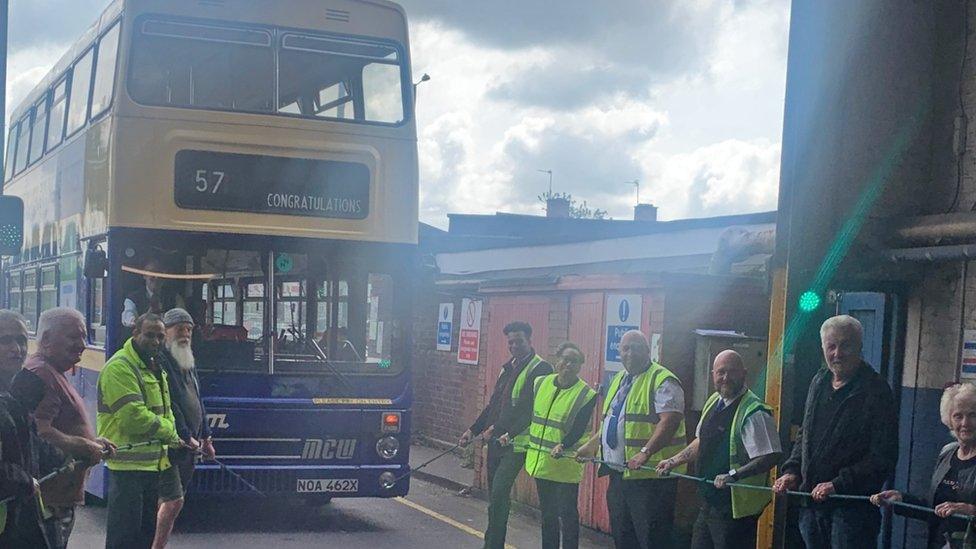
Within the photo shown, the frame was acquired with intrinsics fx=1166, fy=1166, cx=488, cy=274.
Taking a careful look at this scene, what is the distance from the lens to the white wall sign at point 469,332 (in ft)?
48.8

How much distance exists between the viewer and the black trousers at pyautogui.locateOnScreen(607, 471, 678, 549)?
7.39m

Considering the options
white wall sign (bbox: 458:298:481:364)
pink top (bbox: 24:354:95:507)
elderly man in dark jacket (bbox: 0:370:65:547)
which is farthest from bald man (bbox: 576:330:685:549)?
white wall sign (bbox: 458:298:481:364)

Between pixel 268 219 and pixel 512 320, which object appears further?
pixel 512 320

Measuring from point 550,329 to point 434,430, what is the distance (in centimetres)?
612

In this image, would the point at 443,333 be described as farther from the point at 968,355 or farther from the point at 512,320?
the point at 968,355

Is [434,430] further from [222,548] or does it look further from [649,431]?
[649,431]

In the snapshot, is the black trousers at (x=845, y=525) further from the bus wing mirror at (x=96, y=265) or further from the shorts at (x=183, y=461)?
the bus wing mirror at (x=96, y=265)

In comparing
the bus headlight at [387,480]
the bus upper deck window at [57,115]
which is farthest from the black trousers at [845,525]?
the bus upper deck window at [57,115]

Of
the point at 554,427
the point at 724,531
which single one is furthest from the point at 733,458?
the point at 554,427

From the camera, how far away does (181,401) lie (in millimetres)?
7707

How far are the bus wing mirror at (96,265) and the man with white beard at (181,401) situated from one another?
137 centimetres

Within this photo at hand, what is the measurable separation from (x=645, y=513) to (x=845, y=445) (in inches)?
67.8

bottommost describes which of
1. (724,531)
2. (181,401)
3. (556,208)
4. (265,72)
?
(724,531)

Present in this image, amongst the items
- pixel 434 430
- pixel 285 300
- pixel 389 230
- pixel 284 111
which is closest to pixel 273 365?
pixel 285 300
